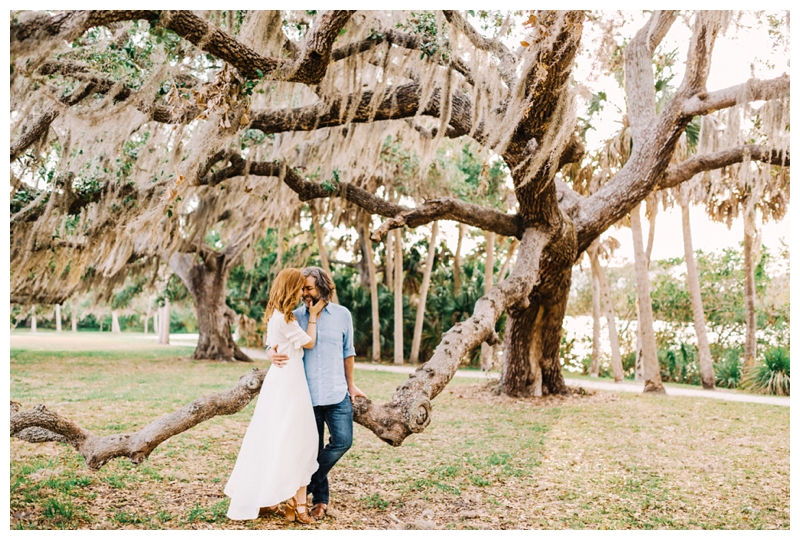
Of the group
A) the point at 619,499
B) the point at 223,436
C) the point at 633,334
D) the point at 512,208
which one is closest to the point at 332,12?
the point at 619,499

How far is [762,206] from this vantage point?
456 inches

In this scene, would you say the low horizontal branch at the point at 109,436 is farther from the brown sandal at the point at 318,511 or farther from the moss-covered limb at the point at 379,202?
the moss-covered limb at the point at 379,202

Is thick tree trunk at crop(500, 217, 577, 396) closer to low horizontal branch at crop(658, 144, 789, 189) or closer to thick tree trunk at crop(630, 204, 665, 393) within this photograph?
low horizontal branch at crop(658, 144, 789, 189)

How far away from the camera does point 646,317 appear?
10039mm

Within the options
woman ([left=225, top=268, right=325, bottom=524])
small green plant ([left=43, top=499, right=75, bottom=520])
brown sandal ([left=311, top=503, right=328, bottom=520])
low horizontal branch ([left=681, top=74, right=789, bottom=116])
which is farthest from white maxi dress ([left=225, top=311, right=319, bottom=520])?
low horizontal branch ([left=681, top=74, right=789, bottom=116])

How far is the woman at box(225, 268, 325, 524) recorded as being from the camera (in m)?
3.27

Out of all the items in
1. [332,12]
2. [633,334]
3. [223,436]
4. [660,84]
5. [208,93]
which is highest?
[660,84]

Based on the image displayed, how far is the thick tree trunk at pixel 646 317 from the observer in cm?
1005

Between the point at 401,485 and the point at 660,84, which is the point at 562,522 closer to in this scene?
the point at 401,485

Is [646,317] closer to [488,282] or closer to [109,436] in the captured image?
[488,282]

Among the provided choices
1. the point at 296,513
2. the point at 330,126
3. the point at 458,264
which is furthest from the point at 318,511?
the point at 458,264

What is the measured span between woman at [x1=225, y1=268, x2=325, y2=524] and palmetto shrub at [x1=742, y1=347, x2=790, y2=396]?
10.4 m

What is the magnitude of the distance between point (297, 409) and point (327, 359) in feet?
1.06

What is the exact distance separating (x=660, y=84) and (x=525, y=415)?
577cm
